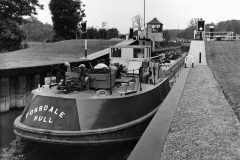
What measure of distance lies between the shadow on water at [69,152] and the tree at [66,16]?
1599 inches

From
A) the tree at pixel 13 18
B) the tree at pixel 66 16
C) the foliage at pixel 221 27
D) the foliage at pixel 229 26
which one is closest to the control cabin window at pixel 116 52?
the tree at pixel 13 18

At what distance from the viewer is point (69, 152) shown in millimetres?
10133

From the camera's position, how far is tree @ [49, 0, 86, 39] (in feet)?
161

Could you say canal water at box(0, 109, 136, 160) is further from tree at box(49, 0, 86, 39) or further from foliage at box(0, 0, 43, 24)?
tree at box(49, 0, 86, 39)

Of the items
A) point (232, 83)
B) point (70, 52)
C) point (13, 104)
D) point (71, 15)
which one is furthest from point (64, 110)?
point (71, 15)

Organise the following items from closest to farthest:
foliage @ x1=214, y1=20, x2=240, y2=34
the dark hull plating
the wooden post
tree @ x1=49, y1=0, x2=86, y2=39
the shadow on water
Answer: the dark hull plating < the shadow on water < the wooden post < tree @ x1=49, y1=0, x2=86, y2=39 < foliage @ x1=214, y1=20, x2=240, y2=34

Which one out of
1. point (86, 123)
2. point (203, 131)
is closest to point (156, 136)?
point (203, 131)

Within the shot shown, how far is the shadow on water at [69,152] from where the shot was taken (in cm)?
998

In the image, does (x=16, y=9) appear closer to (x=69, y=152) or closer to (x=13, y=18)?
(x=13, y=18)

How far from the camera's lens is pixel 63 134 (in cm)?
919

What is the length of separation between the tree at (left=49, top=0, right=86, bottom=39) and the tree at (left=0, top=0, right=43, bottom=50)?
10.5m

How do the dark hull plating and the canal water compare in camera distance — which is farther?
the canal water

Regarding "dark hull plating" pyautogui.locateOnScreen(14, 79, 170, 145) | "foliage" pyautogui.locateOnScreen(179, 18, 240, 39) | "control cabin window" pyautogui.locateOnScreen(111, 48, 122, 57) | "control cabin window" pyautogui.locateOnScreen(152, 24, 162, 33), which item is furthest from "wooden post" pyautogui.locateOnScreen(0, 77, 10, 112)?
"foliage" pyautogui.locateOnScreen(179, 18, 240, 39)

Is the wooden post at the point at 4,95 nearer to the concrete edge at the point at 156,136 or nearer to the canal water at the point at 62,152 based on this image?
the canal water at the point at 62,152
